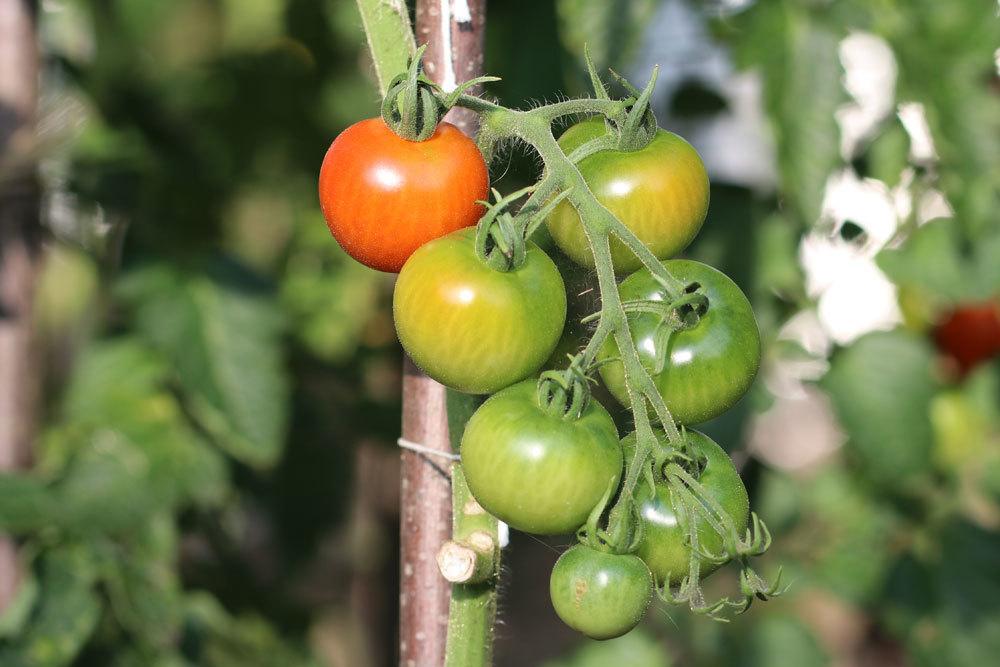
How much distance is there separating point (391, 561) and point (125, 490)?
0.75 m

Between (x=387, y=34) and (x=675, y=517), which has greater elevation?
(x=387, y=34)

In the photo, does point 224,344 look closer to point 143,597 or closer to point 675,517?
point 143,597

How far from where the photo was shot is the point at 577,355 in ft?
Answer: 1.65

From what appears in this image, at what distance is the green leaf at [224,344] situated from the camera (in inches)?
42.7

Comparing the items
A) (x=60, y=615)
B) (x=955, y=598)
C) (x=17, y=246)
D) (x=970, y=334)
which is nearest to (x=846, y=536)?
(x=955, y=598)

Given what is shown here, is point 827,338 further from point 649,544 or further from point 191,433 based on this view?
point 649,544

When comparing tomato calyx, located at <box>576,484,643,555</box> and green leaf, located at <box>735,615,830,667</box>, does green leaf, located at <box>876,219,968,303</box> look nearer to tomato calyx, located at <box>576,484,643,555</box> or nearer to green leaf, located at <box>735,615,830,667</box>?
green leaf, located at <box>735,615,830,667</box>

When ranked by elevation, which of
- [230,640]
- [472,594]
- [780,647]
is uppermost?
[472,594]

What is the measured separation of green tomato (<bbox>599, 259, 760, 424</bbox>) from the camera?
0.52 m

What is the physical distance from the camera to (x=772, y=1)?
3.22 feet

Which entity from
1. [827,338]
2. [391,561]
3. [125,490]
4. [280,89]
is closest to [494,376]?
[125,490]

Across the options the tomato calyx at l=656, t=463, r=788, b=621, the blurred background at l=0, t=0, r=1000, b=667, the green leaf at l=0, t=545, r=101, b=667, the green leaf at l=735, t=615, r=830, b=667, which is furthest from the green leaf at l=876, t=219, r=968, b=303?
the green leaf at l=0, t=545, r=101, b=667

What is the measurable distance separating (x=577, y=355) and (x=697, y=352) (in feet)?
0.21

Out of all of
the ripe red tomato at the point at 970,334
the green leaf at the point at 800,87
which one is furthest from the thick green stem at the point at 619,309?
the ripe red tomato at the point at 970,334
